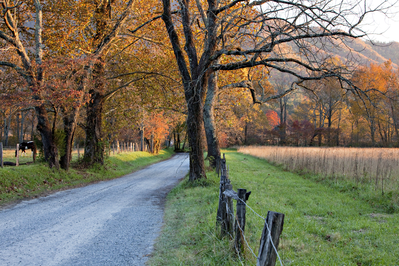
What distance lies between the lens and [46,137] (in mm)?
14180

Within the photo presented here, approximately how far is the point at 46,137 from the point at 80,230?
9503mm

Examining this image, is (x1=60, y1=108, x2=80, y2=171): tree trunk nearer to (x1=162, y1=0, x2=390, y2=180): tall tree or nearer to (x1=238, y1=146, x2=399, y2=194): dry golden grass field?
(x1=162, y1=0, x2=390, y2=180): tall tree

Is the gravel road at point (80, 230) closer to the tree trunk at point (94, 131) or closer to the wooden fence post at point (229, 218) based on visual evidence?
the wooden fence post at point (229, 218)

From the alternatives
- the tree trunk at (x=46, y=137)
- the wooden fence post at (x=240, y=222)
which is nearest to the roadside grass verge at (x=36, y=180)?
the tree trunk at (x=46, y=137)

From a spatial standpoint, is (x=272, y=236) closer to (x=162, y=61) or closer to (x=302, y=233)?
(x=302, y=233)

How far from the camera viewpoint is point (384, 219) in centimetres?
697

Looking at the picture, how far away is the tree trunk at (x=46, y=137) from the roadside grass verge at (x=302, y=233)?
799 cm

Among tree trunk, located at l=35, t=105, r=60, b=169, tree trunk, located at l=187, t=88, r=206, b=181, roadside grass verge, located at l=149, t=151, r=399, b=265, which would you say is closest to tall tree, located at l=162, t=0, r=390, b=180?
tree trunk, located at l=187, t=88, r=206, b=181

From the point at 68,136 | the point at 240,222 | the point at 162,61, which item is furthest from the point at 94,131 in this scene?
the point at 240,222

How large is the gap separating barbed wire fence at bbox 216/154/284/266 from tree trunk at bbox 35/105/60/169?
11.4 m

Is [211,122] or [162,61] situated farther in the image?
[162,61]

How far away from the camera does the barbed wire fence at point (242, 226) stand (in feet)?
8.85

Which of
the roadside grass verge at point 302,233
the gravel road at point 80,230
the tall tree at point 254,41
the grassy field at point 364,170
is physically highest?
the tall tree at point 254,41

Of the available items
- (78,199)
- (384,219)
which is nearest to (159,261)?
(384,219)
